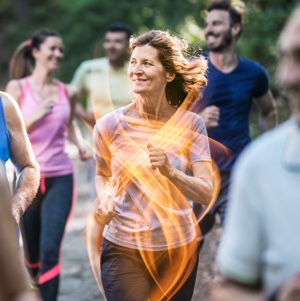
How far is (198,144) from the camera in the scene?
4.95 meters

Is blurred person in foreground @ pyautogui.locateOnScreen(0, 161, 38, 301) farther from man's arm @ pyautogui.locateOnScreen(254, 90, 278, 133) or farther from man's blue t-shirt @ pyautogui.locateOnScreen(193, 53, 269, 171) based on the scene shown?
man's arm @ pyautogui.locateOnScreen(254, 90, 278, 133)

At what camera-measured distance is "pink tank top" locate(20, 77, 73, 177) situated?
7570 mm

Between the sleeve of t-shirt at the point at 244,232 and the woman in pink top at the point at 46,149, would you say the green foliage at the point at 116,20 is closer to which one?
the woman in pink top at the point at 46,149

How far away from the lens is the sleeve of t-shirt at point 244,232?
258cm

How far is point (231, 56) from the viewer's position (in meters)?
7.64

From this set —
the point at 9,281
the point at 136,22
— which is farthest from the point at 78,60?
the point at 9,281

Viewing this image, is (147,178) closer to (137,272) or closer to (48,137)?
(137,272)

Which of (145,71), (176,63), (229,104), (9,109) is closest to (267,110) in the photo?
(229,104)

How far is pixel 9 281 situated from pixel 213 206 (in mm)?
4522

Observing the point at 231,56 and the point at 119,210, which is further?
the point at 231,56

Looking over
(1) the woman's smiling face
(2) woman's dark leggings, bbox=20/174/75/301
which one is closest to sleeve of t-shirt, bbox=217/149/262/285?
(1) the woman's smiling face

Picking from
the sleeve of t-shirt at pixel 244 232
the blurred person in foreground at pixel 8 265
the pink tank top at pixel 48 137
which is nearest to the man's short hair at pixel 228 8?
the pink tank top at pixel 48 137

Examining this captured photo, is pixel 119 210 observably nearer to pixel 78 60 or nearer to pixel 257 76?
pixel 257 76

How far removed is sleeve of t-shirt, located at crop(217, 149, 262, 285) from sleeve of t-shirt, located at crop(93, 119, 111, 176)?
2408 millimetres
